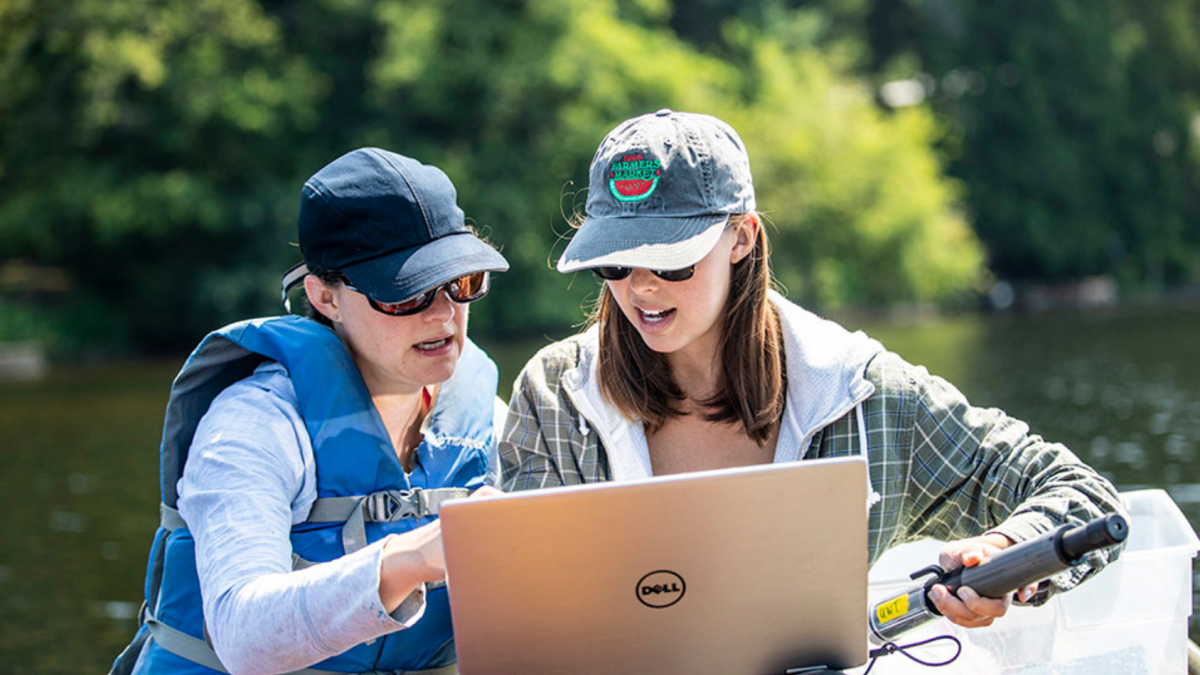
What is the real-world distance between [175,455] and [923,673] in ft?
4.86

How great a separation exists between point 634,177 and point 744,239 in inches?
11.5

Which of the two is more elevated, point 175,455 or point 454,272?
point 454,272

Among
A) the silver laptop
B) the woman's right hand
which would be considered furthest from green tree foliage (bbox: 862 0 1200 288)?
the woman's right hand

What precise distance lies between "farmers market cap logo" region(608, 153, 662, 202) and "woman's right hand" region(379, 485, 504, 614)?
641 millimetres

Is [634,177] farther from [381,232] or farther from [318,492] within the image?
[318,492]

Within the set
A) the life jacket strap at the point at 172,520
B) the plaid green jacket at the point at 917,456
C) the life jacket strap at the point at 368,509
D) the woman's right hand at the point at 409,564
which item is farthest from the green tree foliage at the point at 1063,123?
the woman's right hand at the point at 409,564

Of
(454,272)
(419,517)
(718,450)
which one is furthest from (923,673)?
→ (454,272)

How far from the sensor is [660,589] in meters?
1.94

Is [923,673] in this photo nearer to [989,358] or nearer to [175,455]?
[175,455]

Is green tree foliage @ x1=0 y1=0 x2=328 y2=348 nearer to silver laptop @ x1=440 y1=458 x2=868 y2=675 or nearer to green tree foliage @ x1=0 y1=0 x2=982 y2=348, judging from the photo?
green tree foliage @ x1=0 y1=0 x2=982 y2=348

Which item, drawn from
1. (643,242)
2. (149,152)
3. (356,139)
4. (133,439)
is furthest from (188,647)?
(149,152)

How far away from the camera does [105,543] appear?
31.9 feet

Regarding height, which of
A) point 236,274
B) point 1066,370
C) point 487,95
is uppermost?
point 487,95

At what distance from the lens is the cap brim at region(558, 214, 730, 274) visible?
2322 millimetres
